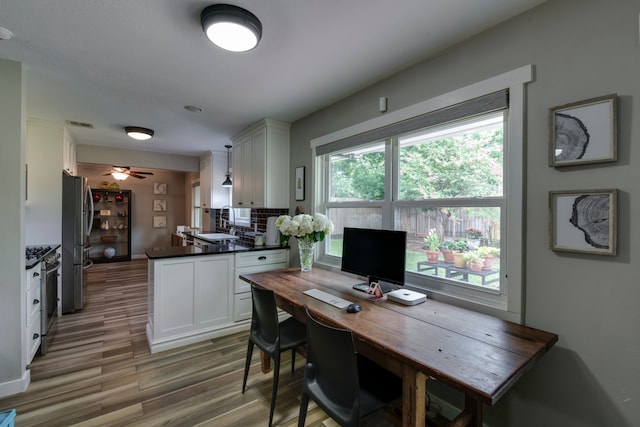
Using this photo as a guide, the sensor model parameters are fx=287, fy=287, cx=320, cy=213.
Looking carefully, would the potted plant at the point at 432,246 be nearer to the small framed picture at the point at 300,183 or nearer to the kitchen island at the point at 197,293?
the small framed picture at the point at 300,183

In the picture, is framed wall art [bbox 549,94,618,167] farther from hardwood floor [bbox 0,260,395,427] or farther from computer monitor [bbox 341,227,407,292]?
hardwood floor [bbox 0,260,395,427]

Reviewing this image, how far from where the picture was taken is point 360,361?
5.39 ft

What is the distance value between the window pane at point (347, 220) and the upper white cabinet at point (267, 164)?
80 cm

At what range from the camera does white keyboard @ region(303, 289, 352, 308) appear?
1.78 meters

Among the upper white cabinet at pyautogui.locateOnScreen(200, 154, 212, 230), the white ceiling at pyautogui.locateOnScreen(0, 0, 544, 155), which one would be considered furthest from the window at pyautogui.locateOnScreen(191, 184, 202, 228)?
the white ceiling at pyautogui.locateOnScreen(0, 0, 544, 155)

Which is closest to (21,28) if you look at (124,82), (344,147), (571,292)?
(124,82)

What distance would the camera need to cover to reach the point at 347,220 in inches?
112

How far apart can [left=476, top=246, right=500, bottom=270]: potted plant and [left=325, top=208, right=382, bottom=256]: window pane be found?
2.72 ft

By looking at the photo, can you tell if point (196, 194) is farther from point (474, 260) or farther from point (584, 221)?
point (584, 221)

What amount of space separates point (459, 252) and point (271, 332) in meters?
1.37

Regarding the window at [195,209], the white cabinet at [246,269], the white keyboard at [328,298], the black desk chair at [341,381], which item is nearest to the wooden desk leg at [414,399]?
the black desk chair at [341,381]

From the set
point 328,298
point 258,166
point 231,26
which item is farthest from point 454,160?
point 258,166

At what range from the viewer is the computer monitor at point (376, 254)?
1.87m

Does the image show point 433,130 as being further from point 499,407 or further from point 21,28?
point 21,28
